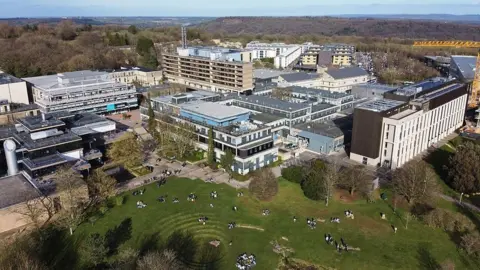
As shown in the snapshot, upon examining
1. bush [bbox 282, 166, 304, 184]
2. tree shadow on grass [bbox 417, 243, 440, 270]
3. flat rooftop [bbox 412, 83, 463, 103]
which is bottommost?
tree shadow on grass [bbox 417, 243, 440, 270]

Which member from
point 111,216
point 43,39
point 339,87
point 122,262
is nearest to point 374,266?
point 122,262

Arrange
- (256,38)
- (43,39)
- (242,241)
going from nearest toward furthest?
(242,241) < (43,39) < (256,38)

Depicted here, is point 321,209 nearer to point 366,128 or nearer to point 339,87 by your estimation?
point 366,128

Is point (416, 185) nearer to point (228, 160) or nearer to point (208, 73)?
point (228, 160)

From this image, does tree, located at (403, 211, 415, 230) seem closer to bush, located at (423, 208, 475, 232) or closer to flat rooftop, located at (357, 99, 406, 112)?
bush, located at (423, 208, 475, 232)

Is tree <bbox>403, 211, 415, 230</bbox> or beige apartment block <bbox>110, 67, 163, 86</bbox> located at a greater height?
beige apartment block <bbox>110, 67, 163, 86</bbox>

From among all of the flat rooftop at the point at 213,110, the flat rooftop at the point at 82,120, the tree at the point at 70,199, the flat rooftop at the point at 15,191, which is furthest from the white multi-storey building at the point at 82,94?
the tree at the point at 70,199

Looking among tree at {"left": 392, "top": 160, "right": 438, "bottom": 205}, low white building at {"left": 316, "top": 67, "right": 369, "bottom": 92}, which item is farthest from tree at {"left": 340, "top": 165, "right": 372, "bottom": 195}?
low white building at {"left": 316, "top": 67, "right": 369, "bottom": 92}
